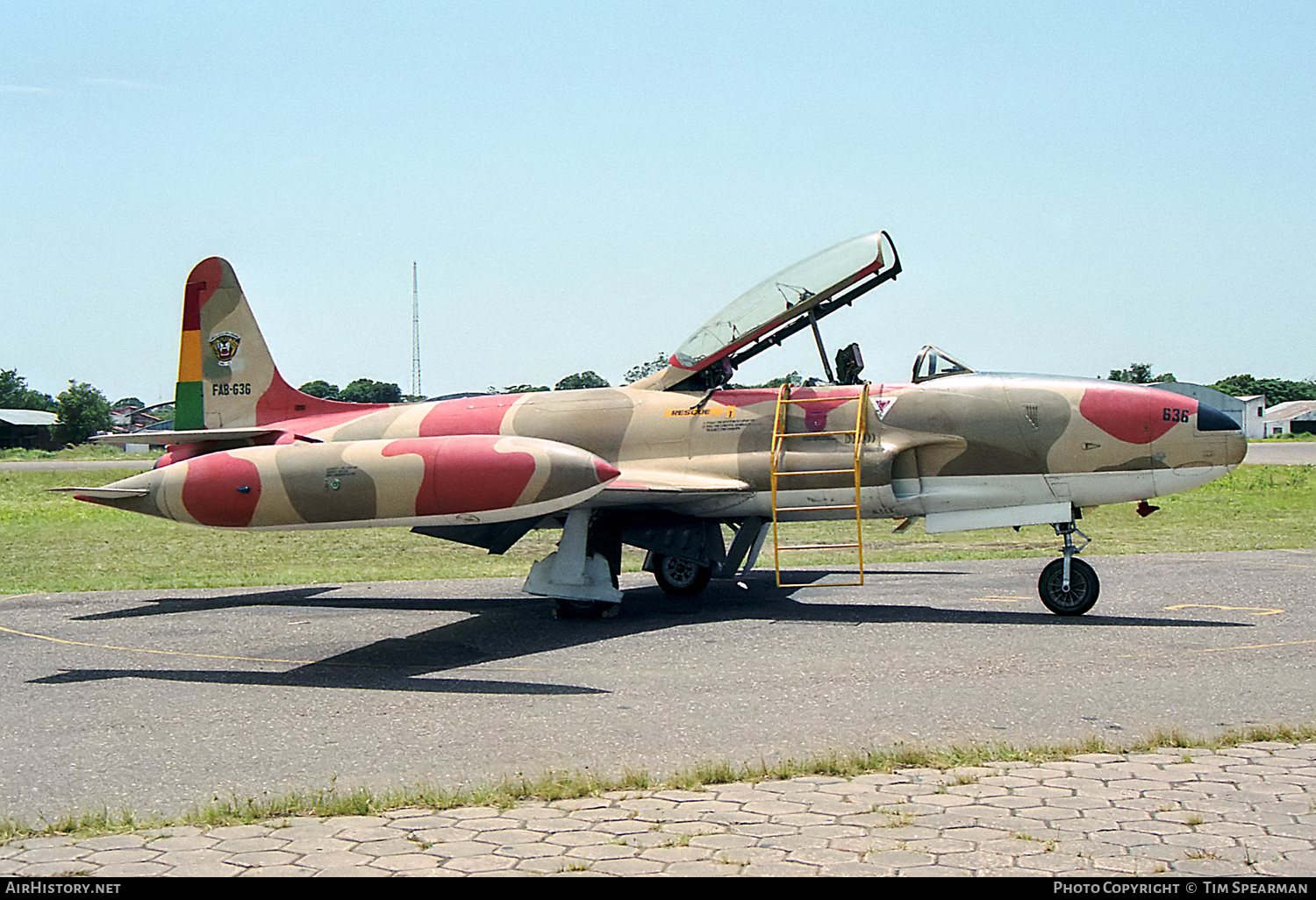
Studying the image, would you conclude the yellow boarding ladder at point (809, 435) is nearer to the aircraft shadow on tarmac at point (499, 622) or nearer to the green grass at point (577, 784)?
the aircraft shadow on tarmac at point (499, 622)

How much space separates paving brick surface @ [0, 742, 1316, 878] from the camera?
15.6 ft

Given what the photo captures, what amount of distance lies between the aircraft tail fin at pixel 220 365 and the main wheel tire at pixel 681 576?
5.26 meters

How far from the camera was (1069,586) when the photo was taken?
1241cm

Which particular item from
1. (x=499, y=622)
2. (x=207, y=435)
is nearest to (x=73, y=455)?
(x=207, y=435)

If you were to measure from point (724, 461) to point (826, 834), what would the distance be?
891 centimetres

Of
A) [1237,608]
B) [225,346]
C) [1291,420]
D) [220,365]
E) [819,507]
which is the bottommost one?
[1237,608]

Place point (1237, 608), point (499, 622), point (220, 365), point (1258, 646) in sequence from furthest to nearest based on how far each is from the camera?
point (220, 365) → point (499, 622) → point (1237, 608) → point (1258, 646)

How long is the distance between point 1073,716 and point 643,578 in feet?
33.6

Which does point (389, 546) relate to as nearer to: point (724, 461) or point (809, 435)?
point (724, 461)

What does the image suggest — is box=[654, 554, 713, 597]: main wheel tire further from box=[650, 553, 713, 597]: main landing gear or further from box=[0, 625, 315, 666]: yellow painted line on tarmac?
box=[0, 625, 315, 666]: yellow painted line on tarmac

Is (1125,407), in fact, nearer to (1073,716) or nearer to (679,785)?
(1073,716)

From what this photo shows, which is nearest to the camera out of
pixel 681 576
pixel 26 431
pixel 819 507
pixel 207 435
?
pixel 819 507

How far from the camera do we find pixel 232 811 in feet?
19.4

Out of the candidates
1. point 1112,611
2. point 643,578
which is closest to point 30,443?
point 643,578
